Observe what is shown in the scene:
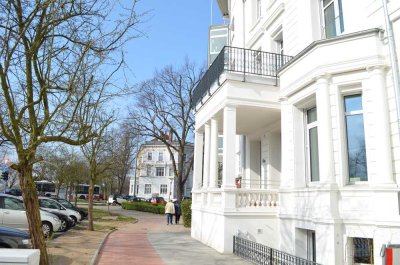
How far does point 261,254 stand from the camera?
10250 mm

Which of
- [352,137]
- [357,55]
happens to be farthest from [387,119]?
[357,55]

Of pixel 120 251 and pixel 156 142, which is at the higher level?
pixel 156 142

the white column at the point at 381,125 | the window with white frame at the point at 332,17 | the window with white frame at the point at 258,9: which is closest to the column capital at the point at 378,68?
the white column at the point at 381,125

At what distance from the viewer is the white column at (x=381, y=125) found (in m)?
8.46

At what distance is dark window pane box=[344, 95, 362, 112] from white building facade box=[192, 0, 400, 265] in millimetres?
26

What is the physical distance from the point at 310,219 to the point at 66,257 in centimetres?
736

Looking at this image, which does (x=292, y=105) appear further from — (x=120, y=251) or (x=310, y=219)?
(x=120, y=251)

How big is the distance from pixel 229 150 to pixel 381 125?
18.3ft

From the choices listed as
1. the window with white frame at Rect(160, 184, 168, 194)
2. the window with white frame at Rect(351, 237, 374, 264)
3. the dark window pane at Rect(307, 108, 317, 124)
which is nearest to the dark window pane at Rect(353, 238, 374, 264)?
the window with white frame at Rect(351, 237, 374, 264)

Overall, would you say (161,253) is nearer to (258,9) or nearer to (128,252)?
(128,252)

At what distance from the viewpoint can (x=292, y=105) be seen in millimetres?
11789

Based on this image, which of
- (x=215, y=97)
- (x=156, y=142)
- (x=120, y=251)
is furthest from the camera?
(x=156, y=142)

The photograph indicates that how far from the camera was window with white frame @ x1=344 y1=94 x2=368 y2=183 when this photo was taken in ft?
30.7

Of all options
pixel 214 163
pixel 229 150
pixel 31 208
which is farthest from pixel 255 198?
pixel 31 208
